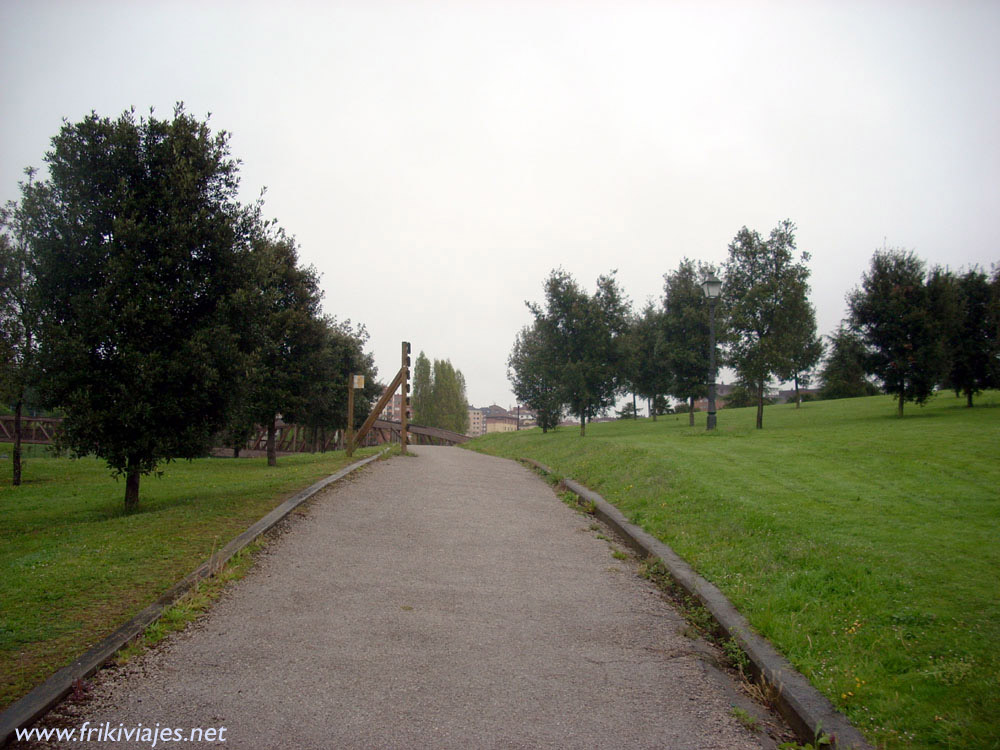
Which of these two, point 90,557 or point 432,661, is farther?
point 90,557

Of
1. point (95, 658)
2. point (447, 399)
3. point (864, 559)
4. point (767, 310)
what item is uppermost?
point (767, 310)

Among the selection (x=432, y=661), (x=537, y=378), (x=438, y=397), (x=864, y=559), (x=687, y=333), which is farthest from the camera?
(x=438, y=397)

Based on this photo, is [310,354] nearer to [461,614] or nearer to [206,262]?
[206,262]

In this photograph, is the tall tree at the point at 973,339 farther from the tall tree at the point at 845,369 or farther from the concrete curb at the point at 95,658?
the concrete curb at the point at 95,658

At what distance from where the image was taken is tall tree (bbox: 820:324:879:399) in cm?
2492

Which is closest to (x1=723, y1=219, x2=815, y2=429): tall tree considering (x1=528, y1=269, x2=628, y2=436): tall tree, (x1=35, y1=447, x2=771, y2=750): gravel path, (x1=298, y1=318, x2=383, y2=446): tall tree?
(x1=528, y1=269, x2=628, y2=436): tall tree

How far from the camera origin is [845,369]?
2897 cm

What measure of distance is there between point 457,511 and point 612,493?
2.96m

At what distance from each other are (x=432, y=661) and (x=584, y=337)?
2334 cm

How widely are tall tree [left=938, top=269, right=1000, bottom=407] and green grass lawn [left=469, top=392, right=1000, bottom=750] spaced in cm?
1435

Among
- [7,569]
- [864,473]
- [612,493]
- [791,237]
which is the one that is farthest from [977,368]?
[7,569]

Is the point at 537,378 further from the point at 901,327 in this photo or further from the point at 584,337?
the point at 901,327

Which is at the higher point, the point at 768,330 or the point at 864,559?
the point at 768,330

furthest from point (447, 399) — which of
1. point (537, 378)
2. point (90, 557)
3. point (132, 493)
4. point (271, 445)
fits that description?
point (90, 557)
